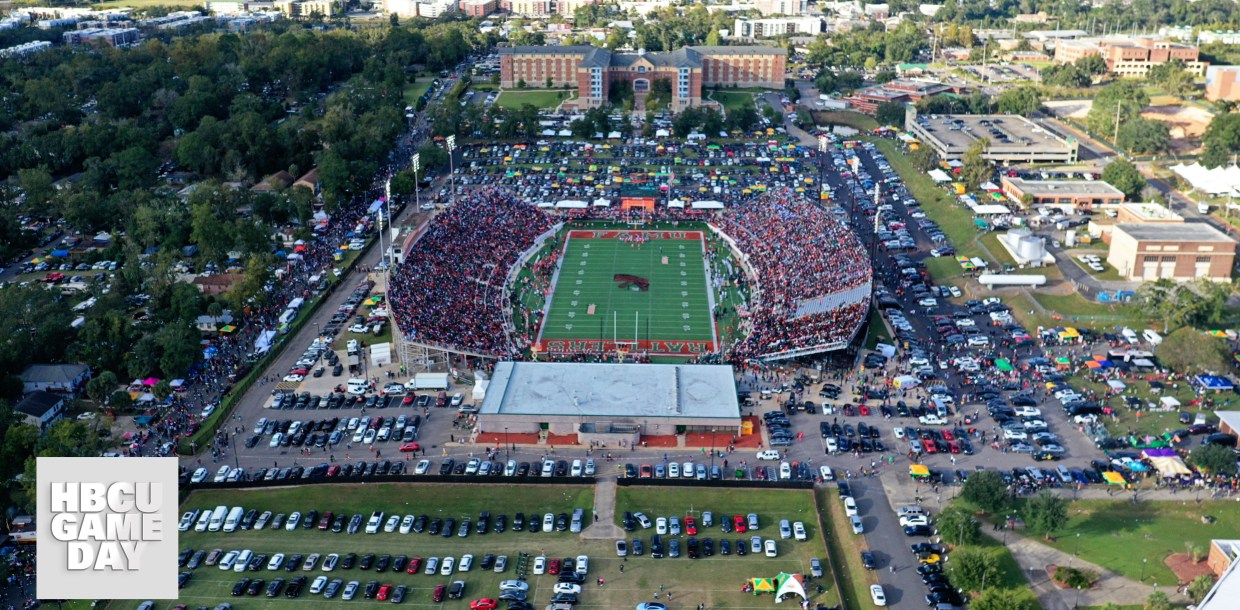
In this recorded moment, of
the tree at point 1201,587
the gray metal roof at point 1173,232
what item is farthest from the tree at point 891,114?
the tree at point 1201,587

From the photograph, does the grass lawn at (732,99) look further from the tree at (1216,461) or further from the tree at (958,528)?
the tree at (958,528)

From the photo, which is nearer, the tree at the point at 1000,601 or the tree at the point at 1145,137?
the tree at the point at 1000,601

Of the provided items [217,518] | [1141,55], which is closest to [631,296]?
[217,518]

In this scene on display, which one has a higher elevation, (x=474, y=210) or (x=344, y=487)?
(x=474, y=210)

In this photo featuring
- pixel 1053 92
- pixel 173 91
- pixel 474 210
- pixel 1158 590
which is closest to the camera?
pixel 1158 590

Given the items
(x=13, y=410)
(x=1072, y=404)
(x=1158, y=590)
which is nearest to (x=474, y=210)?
(x=13, y=410)

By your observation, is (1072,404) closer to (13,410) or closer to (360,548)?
(360,548)

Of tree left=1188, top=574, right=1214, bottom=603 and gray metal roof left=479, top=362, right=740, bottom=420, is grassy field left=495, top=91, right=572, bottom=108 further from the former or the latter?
tree left=1188, top=574, right=1214, bottom=603

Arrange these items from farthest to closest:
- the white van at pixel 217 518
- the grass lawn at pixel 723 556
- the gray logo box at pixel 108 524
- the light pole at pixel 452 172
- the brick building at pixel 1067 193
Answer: the brick building at pixel 1067 193, the light pole at pixel 452 172, the white van at pixel 217 518, the grass lawn at pixel 723 556, the gray logo box at pixel 108 524
